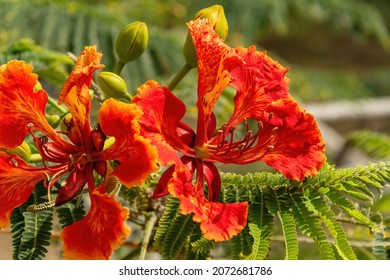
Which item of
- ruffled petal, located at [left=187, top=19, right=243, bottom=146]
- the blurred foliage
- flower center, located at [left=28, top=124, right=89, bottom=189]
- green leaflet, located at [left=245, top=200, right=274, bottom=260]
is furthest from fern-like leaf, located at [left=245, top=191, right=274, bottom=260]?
the blurred foliage

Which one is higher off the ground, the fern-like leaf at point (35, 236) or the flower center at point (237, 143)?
the flower center at point (237, 143)

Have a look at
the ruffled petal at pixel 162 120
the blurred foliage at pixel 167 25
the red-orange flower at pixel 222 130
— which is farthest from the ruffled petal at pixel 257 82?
the blurred foliage at pixel 167 25

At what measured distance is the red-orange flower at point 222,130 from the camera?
96cm

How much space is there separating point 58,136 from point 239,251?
288 mm

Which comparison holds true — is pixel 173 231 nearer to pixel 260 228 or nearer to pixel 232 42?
pixel 260 228

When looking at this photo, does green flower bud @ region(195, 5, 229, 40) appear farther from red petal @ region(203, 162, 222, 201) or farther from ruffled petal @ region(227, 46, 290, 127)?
red petal @ region(203, 162, 222, 201)

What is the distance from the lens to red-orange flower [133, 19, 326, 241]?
0.96 metres

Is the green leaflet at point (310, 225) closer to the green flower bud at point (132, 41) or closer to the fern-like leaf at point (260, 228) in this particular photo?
the fern-like leaf at point (260, 228)

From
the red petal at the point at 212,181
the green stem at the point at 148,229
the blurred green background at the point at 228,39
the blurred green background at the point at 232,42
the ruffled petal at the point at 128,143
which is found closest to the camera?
the ruffled petal at the point at 128,143

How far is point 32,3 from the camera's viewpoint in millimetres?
2418

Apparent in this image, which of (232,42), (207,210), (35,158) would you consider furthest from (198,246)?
(232,42)

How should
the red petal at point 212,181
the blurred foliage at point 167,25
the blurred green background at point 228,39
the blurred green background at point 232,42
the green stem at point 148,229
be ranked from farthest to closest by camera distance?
the blurred foliage at point 167,25
the blurred green background at point 228,39
the blurred green background at point 232,42
the green stem at point 148,229
the red petal at point 212,181
